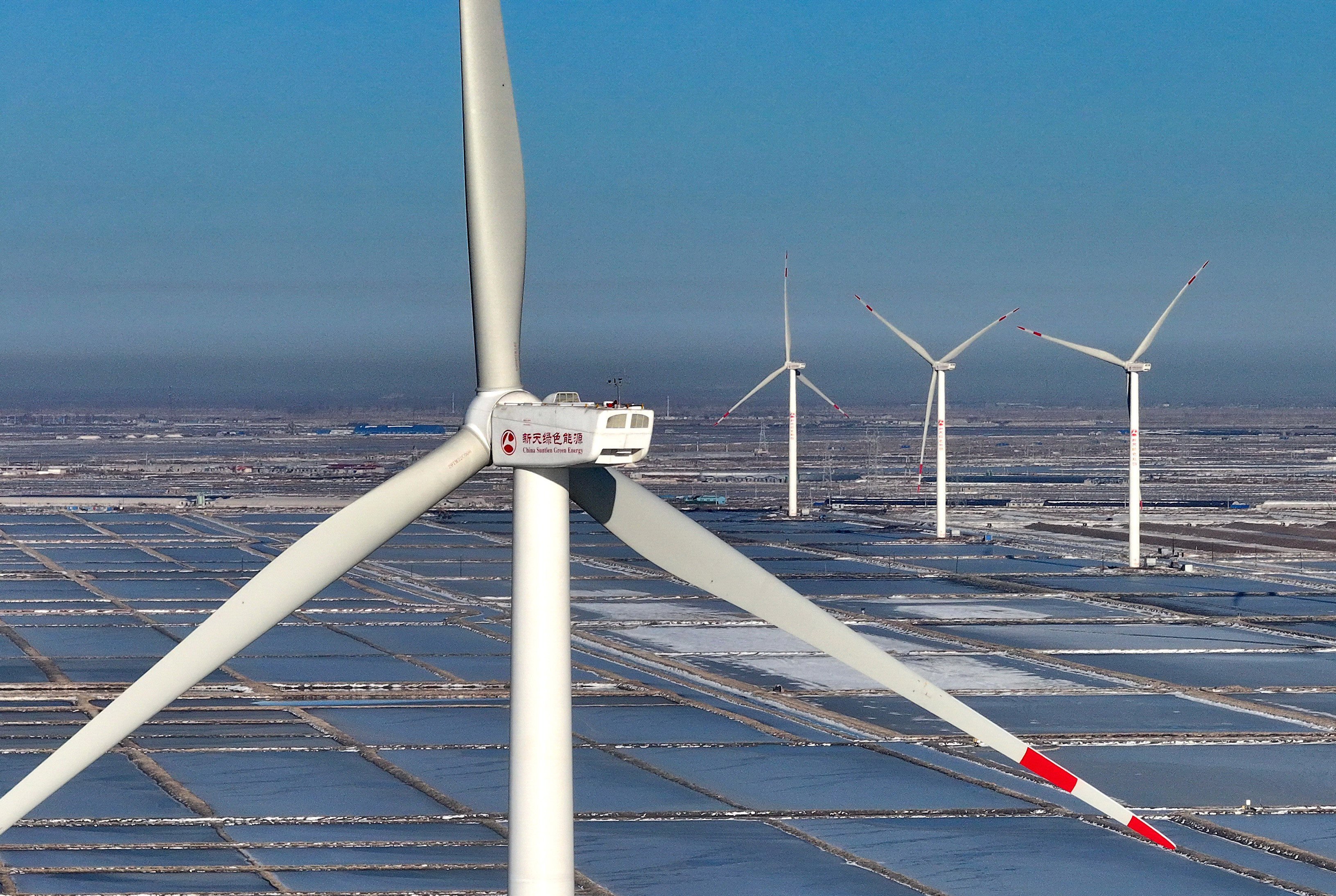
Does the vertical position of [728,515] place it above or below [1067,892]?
above

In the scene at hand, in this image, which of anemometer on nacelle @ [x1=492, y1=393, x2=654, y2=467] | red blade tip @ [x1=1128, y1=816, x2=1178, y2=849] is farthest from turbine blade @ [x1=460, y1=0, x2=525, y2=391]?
red blade tip @ [x1=1128, y1=816, x2=1178, y2=849]

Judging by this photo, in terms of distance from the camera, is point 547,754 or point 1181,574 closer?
point 547,754

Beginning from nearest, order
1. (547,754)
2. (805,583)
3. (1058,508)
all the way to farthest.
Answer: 1. (547,754)
2. (805,583)
3. (1058,508)

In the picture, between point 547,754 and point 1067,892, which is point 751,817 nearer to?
point 1067,892

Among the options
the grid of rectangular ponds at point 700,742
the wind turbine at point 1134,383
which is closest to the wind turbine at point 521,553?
the grid of rectangular ponds at point 700,742

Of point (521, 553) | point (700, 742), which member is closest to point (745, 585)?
point (521, 553)

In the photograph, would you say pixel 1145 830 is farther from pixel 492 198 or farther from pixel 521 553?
pixel 492 198

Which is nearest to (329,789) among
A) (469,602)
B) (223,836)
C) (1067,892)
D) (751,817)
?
(223,836)
